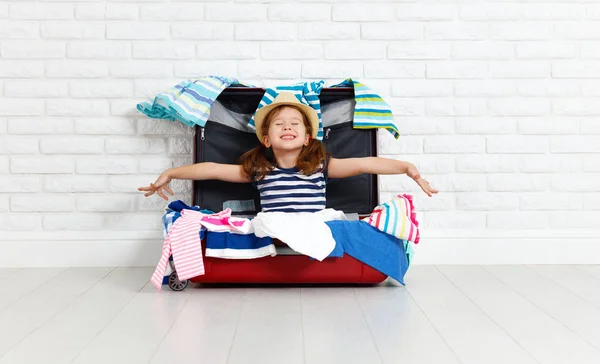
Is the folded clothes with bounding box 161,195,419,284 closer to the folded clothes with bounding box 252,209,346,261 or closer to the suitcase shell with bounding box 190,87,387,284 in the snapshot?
the folded clothes with bounding box 252,209,346,261

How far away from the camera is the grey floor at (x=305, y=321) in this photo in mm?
1630

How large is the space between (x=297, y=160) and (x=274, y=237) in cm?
42

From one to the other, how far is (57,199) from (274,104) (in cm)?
102

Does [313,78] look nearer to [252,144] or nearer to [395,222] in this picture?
[252,144]

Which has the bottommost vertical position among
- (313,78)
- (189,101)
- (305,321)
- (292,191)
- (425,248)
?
(305,321)

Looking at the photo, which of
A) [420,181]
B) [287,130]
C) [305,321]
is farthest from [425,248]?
[305,321]

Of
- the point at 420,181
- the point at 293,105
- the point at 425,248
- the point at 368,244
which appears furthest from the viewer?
the point at 425,248

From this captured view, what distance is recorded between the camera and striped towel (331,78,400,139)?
8.68 ft

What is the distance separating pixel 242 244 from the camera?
232 centimetres

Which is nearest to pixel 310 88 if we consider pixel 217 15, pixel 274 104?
pixel 274 104

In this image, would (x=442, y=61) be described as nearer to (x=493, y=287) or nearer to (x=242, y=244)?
(x=493, y=287)

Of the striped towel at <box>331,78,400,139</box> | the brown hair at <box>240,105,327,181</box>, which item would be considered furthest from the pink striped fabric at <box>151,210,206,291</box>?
the striped towel at <box>331,78,400,139</box>

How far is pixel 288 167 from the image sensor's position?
2598 millimetres

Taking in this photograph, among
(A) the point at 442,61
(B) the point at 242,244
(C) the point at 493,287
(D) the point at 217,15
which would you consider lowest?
(C) the point at 493,287
